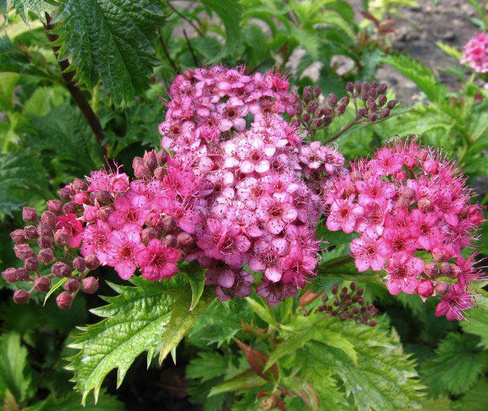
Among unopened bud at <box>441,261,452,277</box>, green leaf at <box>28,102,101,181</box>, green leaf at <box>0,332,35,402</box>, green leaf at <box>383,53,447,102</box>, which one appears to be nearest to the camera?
unopened bud at <box>441,261,452,277</box>

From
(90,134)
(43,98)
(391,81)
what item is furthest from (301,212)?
(391,81)

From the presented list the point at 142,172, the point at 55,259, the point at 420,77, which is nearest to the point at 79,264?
the point at 55,259

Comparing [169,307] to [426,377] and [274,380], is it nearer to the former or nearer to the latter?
[274,380]

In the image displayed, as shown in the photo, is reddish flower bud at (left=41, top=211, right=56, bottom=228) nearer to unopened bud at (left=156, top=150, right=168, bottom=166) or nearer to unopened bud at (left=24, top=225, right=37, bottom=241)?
unopened bud at (left=24, top=225, right=37, bottom=241)

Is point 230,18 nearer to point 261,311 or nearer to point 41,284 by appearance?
point 261,311

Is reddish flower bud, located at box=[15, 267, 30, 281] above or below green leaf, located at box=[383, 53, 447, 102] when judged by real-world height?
above

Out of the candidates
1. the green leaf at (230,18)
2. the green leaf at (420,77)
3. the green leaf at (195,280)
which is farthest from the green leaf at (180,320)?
the green leaf at (420,77)

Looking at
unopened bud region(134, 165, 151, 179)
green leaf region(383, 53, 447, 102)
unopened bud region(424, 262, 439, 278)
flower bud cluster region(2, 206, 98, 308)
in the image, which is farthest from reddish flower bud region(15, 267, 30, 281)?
green leaf region(383, 53, 447, 102)
